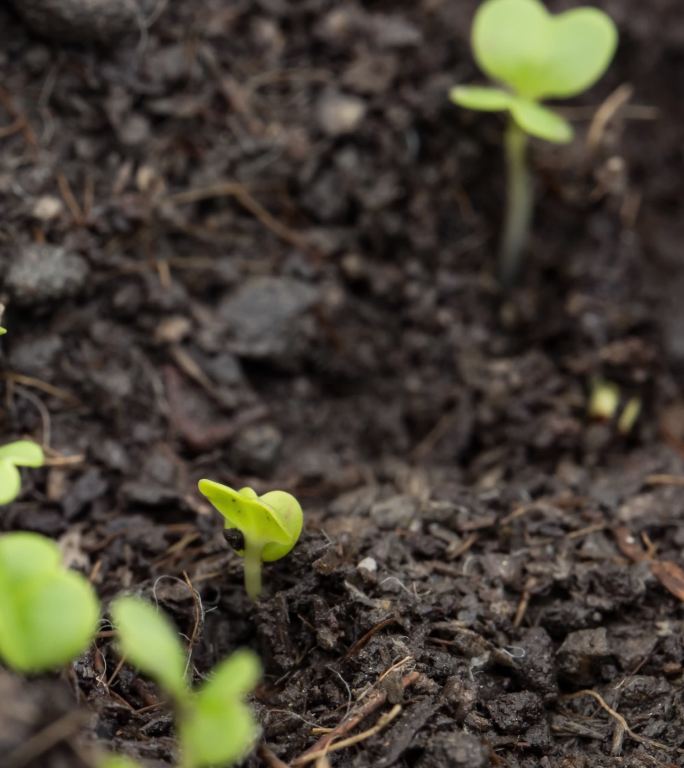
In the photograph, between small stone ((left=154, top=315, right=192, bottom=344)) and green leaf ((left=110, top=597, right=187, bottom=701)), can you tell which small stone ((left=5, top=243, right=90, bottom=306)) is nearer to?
small stone ((left=154, top=315, right=192, bottom=344))

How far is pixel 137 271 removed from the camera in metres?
1.93

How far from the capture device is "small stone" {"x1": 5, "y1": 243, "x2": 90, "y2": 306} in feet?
5.69

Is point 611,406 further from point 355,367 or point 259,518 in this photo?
point 259,518

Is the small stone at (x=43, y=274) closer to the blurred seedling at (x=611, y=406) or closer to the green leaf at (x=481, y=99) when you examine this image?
the green leaf at (x=481, y=99)

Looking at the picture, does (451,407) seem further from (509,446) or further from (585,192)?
(585,192)

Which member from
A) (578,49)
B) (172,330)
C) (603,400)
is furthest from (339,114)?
(603,400)

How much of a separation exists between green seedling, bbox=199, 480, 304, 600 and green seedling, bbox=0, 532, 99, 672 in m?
0.31

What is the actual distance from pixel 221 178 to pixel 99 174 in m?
0.28

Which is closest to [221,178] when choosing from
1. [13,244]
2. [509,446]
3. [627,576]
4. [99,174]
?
[99,174]

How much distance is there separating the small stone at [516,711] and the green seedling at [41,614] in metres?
0.65

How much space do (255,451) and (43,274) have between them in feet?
1.79

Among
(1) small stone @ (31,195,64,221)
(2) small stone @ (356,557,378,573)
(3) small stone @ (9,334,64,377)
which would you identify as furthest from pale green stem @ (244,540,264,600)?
(1) small stone @ (31,195,64,221)

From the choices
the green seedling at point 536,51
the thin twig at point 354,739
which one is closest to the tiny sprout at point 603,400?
the green seedling at point 536,51

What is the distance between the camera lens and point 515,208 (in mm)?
2283
